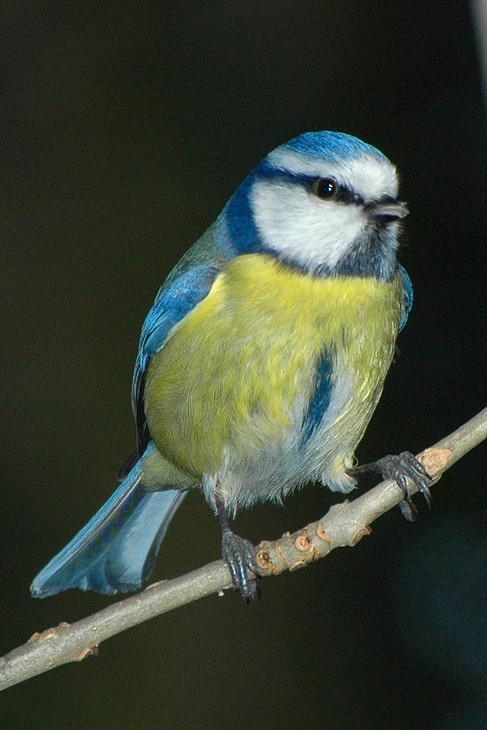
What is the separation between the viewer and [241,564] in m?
1.55

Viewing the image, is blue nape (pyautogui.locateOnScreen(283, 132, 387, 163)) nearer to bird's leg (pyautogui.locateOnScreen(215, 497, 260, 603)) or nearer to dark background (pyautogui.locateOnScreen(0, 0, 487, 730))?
bird's leg (pyautogui.locateOnScreen(215, 497, 260, 603))

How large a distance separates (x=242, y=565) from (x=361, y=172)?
2.12ft

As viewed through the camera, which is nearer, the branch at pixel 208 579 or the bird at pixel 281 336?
the branch at pixel 208 579

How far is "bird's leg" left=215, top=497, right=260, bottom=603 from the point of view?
151 cm

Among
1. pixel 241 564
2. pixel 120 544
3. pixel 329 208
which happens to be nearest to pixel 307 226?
pixel 329 208

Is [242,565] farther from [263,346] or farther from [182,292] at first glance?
[182,292]

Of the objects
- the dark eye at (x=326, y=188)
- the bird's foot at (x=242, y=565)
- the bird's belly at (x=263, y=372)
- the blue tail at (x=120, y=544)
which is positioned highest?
the dark eye at (x=326, y=188)

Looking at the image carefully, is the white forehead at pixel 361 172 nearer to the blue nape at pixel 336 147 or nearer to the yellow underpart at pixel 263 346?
the blue nape at pixel 336 147

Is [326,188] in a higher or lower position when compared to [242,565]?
higher

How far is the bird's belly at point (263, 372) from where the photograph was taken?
5.31 ft

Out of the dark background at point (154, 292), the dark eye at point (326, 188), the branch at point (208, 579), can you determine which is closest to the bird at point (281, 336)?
the dark eye at point (326, 188)

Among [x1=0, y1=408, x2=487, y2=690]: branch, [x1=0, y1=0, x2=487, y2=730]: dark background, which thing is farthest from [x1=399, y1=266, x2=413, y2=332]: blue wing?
[x1=0, y1=0, x2=487, y2=730]: dark background

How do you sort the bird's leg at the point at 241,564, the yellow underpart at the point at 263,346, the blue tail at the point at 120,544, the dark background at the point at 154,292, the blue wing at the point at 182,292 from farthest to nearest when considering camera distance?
the dark background at the point at 154,292 < the blue tail at the point at 120,544 < the blue wing at the point at 182,292 < the yellow underpart at the point at 263,346 < the bird's leg at the point at 241,564

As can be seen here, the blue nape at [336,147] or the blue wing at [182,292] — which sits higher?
the blue nape at [336,147]
